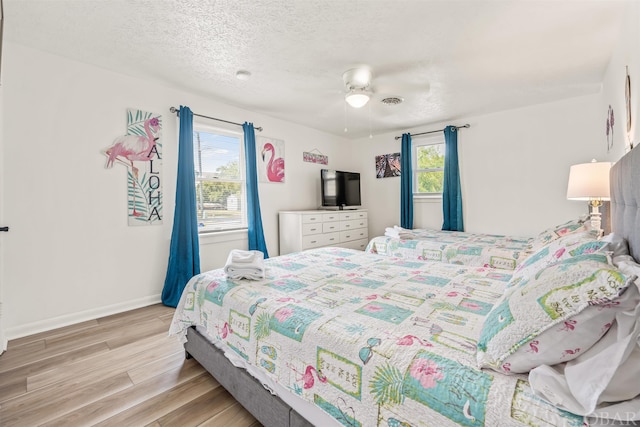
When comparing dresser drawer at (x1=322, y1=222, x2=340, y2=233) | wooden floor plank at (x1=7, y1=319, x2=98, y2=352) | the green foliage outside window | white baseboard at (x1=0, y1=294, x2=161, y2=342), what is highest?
the green foliage outside window

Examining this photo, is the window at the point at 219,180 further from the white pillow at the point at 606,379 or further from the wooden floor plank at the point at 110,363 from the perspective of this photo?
the white pillow at the point at 606,379

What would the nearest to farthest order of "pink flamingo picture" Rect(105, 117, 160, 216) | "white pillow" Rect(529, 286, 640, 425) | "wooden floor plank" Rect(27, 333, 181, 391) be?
"white pillow" Rect(529, 286, 640, 425) < "wooden floor plank" Rect(27, 333, 181, 391) < "pink flamingo picture" Rect(105, 117, 160, 216)

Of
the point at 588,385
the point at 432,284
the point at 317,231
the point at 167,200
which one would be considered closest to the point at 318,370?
the point at 588,385

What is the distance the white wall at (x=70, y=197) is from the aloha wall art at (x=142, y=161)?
7 cm

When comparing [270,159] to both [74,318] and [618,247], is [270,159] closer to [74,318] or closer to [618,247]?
[74,318]

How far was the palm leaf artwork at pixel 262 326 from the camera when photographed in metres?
1.35

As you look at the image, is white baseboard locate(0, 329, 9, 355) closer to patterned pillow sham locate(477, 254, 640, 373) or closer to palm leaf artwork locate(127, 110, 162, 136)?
palm leaf artwork locate(127, 110, 162, 136)

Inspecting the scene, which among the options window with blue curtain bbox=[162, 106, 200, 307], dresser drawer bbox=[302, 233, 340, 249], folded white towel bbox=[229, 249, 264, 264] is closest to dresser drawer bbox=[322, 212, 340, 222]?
dresser drawer bbox=[302, 233, 340, 249]

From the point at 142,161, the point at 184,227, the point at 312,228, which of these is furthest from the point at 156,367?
the point at 312,228

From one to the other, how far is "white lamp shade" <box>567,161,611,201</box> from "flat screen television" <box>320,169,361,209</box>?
10.6 feet

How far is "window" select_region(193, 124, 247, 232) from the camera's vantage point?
3611 millimetres

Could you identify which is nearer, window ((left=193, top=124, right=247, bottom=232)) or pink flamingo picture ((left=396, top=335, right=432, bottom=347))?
pink flamingo picture ((left=396, top=335, right=432, bottom=347))

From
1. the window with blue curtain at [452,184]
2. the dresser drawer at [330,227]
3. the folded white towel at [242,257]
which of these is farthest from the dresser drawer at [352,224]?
the folded white towel at [242,257]

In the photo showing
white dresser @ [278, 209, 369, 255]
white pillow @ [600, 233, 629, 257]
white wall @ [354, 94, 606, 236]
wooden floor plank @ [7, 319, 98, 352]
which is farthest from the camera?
white dresser @ [278, 209, 369, 255]
